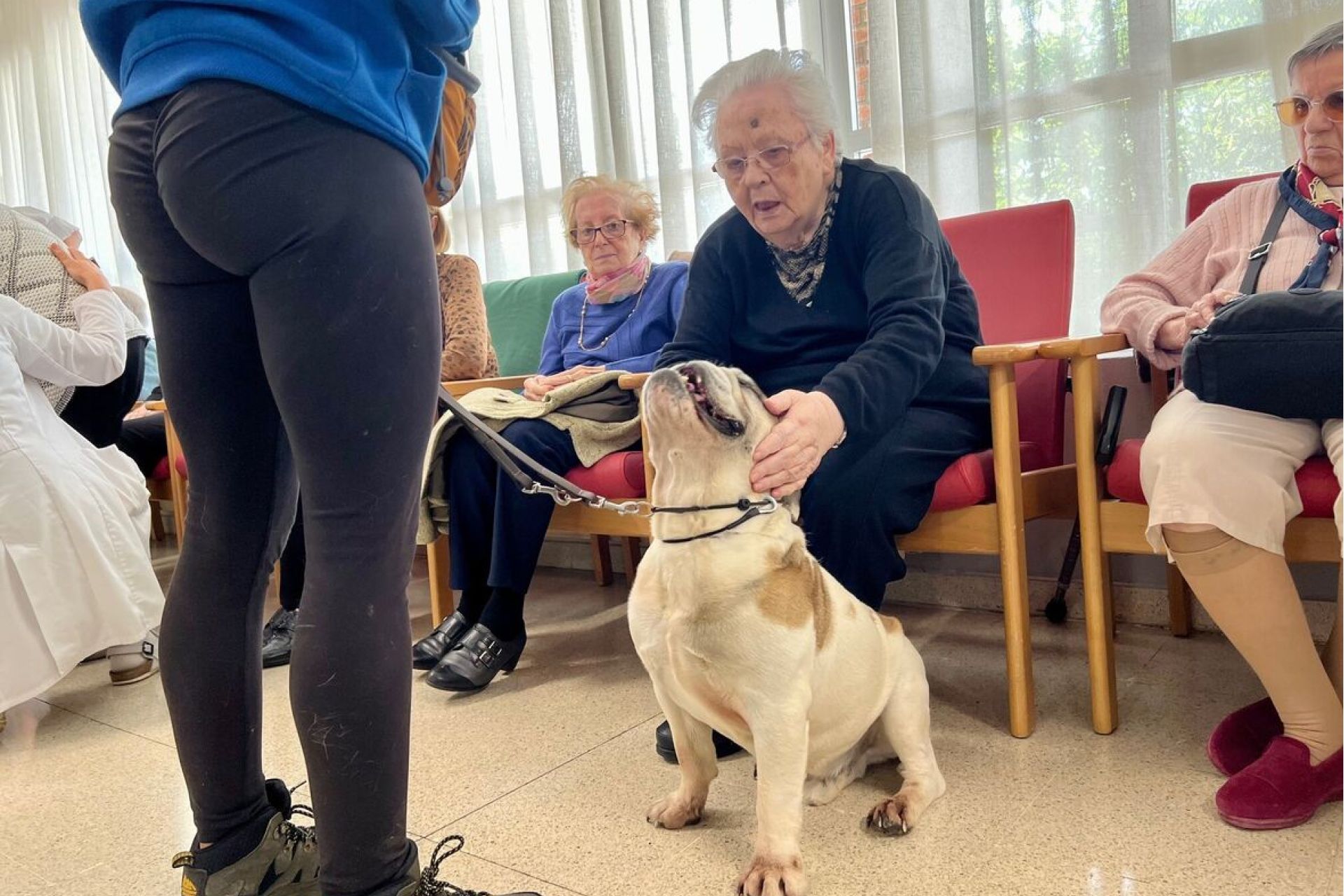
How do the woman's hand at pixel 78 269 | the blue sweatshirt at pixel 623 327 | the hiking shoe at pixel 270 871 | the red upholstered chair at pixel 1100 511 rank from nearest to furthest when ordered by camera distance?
the hiking shoe at pixel 270 871
the red upholstered chair at pixel 1100 511
the woman's hand at pixel 78 269
the blue sweatshirt at pixel 623 327

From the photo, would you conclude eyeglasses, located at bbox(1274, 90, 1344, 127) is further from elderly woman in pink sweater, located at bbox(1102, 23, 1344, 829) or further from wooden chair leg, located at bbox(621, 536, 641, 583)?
wooden chair leg, located at bbox(621, 536, 641, 583)

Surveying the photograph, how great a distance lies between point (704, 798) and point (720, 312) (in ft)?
2.90

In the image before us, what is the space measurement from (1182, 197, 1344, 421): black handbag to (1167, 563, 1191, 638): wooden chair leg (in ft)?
2.98

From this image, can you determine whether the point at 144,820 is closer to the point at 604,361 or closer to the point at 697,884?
the point at 697,884

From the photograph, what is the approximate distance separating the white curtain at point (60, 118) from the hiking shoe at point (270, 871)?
17.4 feet

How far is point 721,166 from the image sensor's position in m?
1.77

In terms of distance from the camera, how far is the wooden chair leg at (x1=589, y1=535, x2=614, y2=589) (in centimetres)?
325

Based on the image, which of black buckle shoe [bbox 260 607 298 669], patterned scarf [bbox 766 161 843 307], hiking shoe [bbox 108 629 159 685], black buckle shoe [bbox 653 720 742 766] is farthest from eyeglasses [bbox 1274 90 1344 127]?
hiking shoe [bbox 108 629 159 685]

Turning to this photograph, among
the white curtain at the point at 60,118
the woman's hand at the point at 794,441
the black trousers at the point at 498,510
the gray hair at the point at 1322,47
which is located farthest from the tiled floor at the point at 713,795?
the white curtain at the point at 60,118

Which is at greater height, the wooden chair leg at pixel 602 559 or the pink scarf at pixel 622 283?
the pink scarf at pixel 622 283

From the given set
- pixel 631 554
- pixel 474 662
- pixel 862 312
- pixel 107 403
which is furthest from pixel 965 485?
pixel 107 403

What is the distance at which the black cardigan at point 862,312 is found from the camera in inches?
61.8

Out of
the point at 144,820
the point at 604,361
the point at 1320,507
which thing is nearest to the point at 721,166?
the point at 604,361

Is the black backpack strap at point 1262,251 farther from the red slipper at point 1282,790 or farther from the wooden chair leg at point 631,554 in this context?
the wooden chair leg at point 631,554
